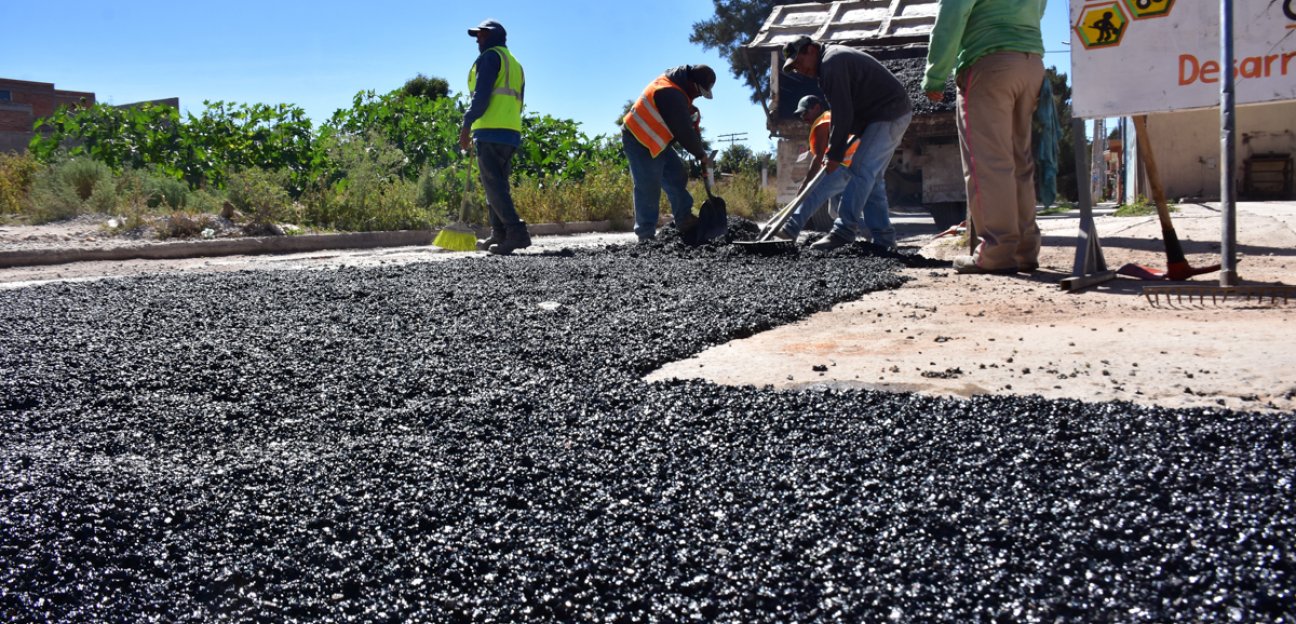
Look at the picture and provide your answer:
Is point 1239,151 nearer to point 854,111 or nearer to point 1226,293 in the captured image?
point 854,111

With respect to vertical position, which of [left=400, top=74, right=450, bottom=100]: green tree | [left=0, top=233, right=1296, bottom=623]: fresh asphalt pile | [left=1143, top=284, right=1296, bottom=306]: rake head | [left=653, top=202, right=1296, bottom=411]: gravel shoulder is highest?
[left=400, top=74, right=450, bottom=100]: green tree

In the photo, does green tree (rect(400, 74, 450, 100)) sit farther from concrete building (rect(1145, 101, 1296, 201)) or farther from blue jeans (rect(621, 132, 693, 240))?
blue jeans (rect(621, 132, 693, 240))

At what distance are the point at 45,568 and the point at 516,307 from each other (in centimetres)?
285

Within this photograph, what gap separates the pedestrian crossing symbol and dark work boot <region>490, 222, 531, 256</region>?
471cm

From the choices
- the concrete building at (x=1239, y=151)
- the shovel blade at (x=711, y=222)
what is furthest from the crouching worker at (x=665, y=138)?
the concrete building at (x=1239, y=151)

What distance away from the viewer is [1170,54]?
488 cm

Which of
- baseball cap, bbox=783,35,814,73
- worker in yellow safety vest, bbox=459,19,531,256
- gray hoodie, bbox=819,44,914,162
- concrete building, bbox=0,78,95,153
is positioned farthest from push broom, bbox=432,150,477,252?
concrete building, bbox=0,78,95,153

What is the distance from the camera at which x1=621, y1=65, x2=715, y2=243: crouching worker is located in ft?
26.1

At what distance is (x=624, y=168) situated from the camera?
51.0ft

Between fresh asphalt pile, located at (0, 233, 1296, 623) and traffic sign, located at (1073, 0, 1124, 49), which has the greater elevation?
traffic sign, located at (1073, 0, 1124, 49)

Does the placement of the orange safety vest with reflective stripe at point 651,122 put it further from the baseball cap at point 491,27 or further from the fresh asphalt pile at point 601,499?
the fresh asphalt pile at point 601,499

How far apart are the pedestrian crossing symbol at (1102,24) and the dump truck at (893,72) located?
5.41 meters

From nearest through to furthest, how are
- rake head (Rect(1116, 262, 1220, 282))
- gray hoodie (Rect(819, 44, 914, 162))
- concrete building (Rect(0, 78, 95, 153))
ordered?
rake head (Rect(1116, 262, 1220, 282))
gray hoodie (Rect(819, 44, 914, 162))
concrete building (Rect(0, 78, 95, 153))

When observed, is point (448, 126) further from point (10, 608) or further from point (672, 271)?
point (10, 608)
